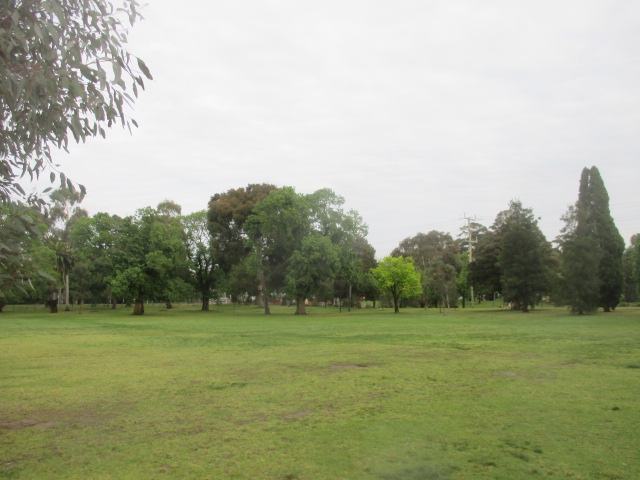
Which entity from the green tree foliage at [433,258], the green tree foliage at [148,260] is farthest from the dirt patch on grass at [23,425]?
the green tree foliage at [433,258]

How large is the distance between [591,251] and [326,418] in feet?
130

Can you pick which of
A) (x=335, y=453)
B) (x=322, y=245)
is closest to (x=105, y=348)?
(x=335, y=453)

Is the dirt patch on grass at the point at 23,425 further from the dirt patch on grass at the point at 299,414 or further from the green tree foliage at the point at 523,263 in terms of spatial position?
the green tree foliage at the point at 523,263

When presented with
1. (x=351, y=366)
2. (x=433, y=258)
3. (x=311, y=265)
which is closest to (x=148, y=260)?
(x=311, y=265)

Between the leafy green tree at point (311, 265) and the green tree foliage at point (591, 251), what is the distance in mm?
21296

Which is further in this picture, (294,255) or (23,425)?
(294,255)

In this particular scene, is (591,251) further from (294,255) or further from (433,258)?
(433,258)

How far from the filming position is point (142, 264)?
5203 centimetres

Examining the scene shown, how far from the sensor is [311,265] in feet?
151

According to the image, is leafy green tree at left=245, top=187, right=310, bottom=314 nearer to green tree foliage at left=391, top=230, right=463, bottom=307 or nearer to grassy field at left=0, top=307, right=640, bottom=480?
green tree foliage at left=391, top=230, right=463, bottom=307

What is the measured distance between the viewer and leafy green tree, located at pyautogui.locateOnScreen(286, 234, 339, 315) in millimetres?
45844

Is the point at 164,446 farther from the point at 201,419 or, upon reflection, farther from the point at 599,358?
the point at 599,358

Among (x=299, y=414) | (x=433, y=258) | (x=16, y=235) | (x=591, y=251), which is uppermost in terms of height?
(x=433, y=258)

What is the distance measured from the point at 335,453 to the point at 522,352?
10.7 meters
